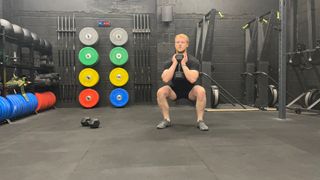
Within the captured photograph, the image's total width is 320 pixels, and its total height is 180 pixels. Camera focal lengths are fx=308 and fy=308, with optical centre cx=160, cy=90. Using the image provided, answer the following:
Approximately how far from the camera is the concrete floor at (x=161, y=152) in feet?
6.88

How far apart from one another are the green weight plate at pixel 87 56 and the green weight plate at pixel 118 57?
0.39 metres

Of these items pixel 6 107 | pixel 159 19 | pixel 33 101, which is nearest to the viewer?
pixel 6 107

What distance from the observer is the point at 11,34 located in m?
4.97

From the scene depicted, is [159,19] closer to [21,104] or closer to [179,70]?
[179,70]

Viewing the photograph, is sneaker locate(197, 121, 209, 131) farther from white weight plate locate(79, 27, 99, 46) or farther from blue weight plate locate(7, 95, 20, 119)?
white weight plate locate(79, 27, 99, 46)

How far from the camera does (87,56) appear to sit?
6.69 metres

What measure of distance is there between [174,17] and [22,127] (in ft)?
14.4

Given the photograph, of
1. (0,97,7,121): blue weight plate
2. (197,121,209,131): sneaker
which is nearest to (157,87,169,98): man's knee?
(197,121,209,131): sneaker

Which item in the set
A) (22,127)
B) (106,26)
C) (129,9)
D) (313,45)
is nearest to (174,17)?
(129,9)

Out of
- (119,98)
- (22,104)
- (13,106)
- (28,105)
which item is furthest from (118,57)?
(13,106)

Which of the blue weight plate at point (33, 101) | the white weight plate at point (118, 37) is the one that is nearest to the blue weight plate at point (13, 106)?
the blue weight plate at point (33, 101)

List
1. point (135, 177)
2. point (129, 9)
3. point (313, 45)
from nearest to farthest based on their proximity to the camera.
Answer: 1. point (135, 177)
2. point (313, 45)
3. point (129, 9)

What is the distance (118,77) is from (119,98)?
0.46 metres

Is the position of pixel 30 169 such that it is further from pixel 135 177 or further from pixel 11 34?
pixel 11 34
